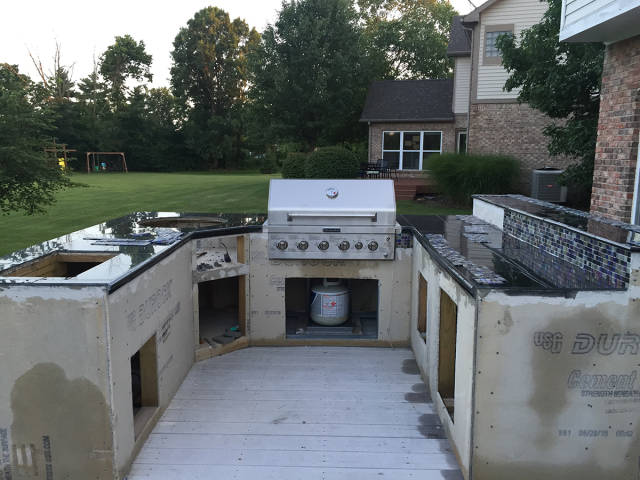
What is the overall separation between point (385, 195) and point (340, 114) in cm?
1861

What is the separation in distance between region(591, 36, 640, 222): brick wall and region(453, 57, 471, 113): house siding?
→ 41.2ft

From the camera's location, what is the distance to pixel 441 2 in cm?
3716

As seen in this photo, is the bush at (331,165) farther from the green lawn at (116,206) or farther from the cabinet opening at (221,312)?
the cabinet opening at (221,312)

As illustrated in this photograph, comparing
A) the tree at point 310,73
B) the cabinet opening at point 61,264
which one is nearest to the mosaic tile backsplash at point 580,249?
the cabinet opening at point 61,264

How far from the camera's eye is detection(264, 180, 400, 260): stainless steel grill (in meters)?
5.71

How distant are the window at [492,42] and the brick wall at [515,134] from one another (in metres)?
1.31

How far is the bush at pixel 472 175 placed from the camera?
13.5m

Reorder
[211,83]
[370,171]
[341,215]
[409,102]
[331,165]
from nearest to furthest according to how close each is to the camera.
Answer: [341,215] → [331,165] → [370,171] → [409,102] → [211,83]

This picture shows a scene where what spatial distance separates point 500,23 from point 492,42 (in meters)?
0.59

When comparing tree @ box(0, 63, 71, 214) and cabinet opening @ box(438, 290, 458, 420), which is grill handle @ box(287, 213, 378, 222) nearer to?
cabinet opening @ box(438, 290, 458, 420)

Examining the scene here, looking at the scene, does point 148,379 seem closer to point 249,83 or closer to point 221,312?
point 221,312

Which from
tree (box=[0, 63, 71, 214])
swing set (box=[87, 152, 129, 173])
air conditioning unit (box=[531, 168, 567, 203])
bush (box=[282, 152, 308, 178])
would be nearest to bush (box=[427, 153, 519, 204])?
air conditioning unit (box=[531, 168, 567, 203])

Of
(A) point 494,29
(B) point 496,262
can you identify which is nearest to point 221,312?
(B) point 496,262

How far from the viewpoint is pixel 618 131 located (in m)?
6.16
